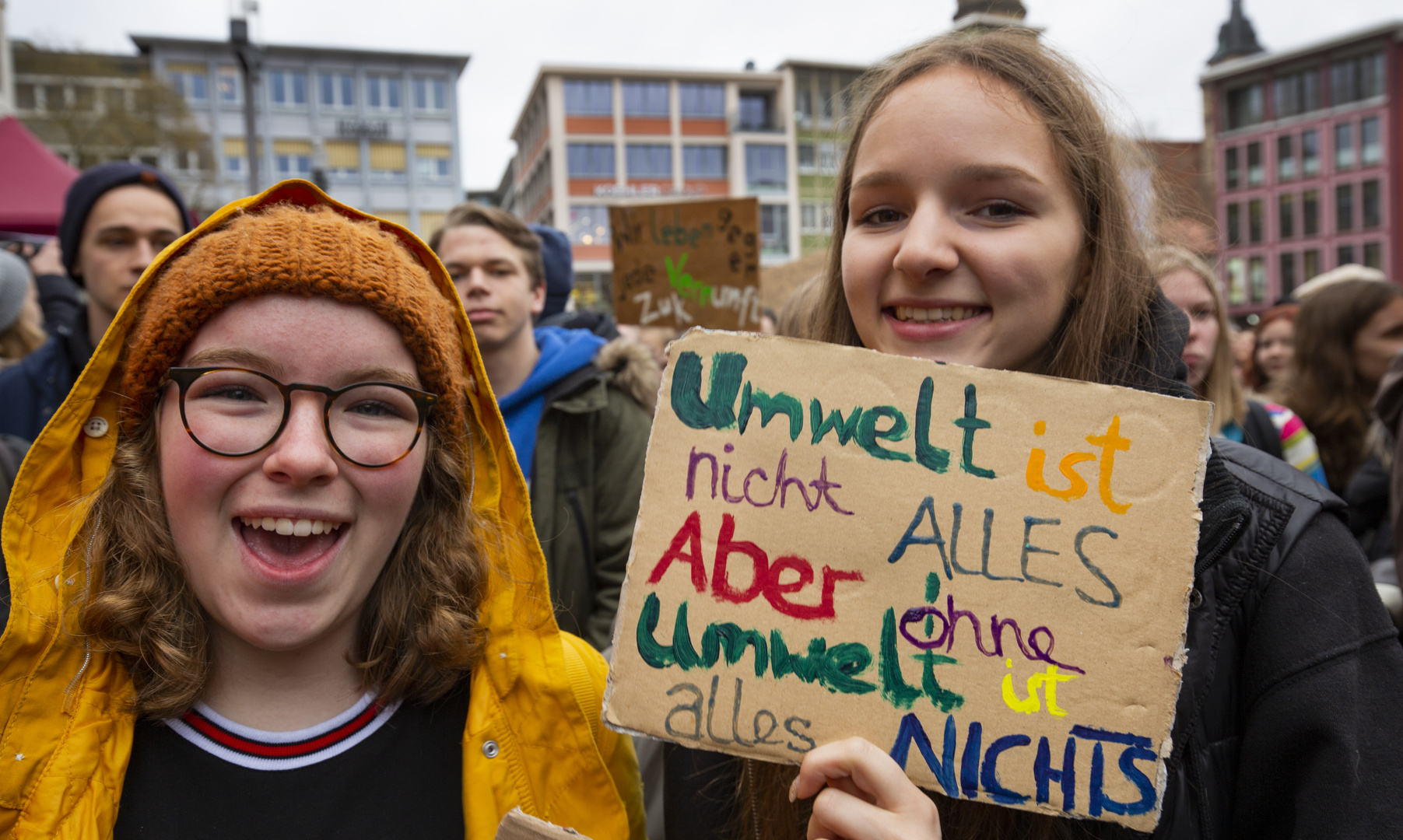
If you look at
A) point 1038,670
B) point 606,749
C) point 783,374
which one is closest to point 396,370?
point 783,374

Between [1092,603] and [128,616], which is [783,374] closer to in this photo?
[1092,603]

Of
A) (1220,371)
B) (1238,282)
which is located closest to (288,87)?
(1220,371)

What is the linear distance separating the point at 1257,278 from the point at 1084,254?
5765cm

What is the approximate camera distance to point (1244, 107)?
50.5m

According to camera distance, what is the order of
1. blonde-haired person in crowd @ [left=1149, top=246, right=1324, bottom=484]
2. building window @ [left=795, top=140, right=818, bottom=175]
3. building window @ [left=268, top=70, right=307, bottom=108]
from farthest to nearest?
building window @ [left=795, top=140, right=818, bottom=175], building window @ [left=268, top=70, right=307, bottom=108], blonde-haired person in crowd @ [left=1149, top=246, right=1324, bottom=484]

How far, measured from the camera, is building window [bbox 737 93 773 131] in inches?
1999

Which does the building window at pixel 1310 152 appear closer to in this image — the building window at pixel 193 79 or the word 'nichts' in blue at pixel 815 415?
the word 'nichts' in blue at pixel 815 415

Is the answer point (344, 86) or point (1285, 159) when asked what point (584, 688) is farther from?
point (1285, 159)

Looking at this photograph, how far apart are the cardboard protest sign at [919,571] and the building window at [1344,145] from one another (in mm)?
58004

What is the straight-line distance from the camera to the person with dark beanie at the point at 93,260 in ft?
9.62

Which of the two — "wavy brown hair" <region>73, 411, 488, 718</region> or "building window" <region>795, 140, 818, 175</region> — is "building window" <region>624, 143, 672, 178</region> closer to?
"building window" <region>795, 140, 818, 175</region>

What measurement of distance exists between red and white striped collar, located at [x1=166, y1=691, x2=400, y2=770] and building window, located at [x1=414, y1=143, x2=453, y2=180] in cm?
4890

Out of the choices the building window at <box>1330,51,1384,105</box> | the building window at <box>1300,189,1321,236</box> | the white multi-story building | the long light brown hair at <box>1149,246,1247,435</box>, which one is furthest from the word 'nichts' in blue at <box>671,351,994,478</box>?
the building window at <box>1330,51,1384,105</box>

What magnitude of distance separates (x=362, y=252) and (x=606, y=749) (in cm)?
92
